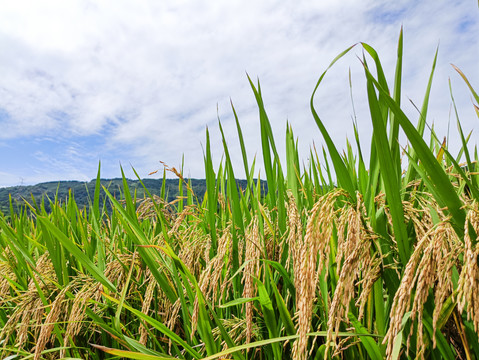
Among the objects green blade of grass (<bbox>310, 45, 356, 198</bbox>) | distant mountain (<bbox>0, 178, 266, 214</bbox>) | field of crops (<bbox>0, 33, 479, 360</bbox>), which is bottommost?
field of crops (<bbox>0, 33, 479, 360</bbox>)

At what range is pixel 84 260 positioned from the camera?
5.17 ft

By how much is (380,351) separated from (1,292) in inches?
97.4

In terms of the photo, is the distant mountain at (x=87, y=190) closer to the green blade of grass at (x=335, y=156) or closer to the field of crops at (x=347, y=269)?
the field of crops at (x=347, y=269)

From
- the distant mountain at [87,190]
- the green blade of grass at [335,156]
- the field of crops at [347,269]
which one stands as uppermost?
the distant mountain at [87,190]

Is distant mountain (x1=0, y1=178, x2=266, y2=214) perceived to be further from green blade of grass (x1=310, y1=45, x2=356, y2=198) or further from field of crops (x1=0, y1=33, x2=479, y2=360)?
green blade of grass (x1=310, y1=45, x2=356, y2=198)

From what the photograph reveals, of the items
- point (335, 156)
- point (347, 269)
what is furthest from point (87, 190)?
point (347, 269)

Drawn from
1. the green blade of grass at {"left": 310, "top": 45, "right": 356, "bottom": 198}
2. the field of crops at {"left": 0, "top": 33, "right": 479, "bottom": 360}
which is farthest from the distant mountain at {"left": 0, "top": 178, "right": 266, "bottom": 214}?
the green blade of grass at {"left": 310, "top": 45, "right": 356, "bottom": 198}

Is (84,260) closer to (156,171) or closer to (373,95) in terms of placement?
(156,171)

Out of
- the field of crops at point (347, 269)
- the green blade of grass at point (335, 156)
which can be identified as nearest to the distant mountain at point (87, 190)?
the field of crops at point (347, 269)

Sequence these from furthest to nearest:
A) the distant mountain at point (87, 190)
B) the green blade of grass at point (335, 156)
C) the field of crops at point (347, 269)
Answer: the distant mountain at point (87, 190) < the green blade of grass at point (335, 156) < the field of crops at point (347, 269)

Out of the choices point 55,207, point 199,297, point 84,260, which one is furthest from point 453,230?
point 55,207

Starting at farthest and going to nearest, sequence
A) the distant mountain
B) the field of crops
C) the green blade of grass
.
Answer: the distant mountain, the green blade of grass, the field of crops

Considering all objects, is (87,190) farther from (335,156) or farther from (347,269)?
(347,269)

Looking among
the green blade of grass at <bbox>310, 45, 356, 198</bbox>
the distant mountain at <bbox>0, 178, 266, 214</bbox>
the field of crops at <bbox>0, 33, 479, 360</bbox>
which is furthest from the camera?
the distant mountain at <bbox>0, 178, 266, 214</bbox>
